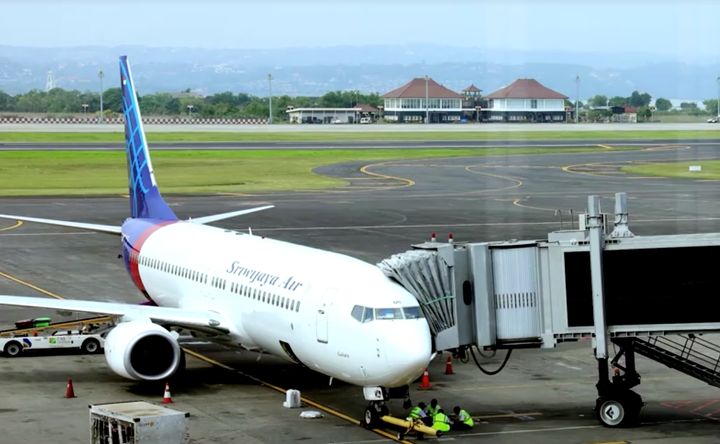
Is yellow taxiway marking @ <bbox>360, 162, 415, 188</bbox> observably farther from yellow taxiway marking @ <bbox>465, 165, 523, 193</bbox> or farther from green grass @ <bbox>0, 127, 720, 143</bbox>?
green grass @ <bbox>0, 127, 720, 143</bbox>

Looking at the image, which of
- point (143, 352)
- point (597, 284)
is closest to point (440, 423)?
point (597, 284)

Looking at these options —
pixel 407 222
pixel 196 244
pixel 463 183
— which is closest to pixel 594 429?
pixel 196 244

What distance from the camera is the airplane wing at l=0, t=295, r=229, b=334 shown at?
37.0 metres

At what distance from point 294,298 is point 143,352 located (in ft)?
16.6

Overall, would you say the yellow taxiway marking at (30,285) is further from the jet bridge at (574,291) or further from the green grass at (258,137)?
the green grass at (258,137)

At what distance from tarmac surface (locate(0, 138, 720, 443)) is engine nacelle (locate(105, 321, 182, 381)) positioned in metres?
0.61

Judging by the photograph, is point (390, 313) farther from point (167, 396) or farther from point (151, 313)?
point (151, 313)

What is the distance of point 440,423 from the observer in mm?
30141

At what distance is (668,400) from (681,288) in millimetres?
5100

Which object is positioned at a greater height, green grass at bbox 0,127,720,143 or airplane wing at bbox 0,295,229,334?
green grass at bbox 0,127,720,143

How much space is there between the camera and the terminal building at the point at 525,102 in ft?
239

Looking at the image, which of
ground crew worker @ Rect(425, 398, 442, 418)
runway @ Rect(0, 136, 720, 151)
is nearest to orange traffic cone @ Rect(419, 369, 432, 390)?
ground crew worker @ Rect(425, 398, 442, 418)

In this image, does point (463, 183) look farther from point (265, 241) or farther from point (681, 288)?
point (681, 288)

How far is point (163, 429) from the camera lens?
26203 millimetres
